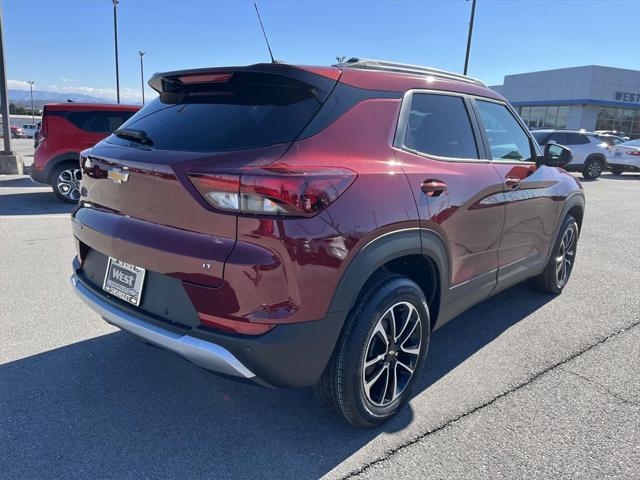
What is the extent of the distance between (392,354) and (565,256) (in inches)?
121

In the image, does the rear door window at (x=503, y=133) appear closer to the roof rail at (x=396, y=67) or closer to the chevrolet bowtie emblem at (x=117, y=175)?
the roof rail at (x=396, y=67)

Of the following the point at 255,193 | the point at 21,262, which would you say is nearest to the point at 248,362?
the point at 255,193

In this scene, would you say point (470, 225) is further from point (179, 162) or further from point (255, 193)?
point (179, 162)

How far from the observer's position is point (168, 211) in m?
2.23

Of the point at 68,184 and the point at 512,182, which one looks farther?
the point at 68,184

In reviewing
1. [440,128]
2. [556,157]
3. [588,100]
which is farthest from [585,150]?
[588,100]

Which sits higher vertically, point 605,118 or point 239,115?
point 605,118

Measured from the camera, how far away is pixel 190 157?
221 cm

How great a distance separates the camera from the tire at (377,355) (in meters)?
2.35

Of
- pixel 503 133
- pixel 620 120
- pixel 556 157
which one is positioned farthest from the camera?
pixel 620 120

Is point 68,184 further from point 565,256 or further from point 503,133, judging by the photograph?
point 565,256

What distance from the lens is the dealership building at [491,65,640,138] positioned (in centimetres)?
3875

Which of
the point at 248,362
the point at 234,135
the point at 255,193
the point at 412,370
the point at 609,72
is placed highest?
the point at 609,72

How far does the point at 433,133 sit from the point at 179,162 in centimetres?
153
